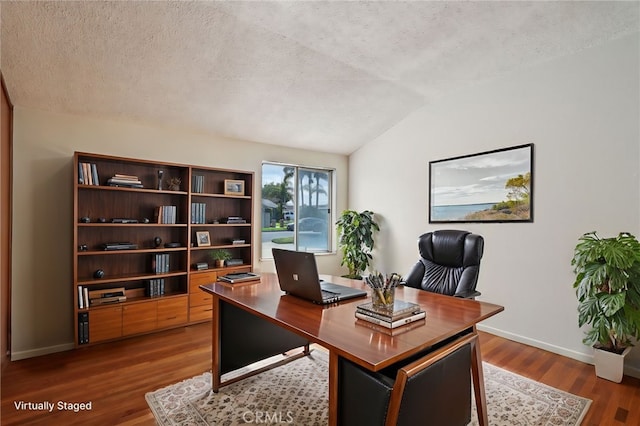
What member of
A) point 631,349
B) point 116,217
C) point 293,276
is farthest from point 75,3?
point 631,349

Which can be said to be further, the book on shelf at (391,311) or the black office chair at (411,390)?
the book on shelf at (391,311)

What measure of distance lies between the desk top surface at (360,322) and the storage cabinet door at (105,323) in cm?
161

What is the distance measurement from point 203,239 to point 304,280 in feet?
8.01

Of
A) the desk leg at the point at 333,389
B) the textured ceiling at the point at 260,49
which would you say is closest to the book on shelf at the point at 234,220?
the textured ceiling at the point at 260,49

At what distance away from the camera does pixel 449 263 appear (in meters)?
2.87

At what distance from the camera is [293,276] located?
1894mm

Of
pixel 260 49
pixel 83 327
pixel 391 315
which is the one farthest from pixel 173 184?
pixel 391 315

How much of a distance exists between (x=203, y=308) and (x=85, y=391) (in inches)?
58.0

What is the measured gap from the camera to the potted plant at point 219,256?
157 inches

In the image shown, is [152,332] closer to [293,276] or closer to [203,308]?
[203,308]

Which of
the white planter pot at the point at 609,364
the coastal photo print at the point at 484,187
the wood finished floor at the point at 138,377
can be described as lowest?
the wood finished floor at the point at 138,377

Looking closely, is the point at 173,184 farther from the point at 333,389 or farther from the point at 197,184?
the point at 333,389

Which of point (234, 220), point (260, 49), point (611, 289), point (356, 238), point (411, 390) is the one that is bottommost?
point (411, 390)

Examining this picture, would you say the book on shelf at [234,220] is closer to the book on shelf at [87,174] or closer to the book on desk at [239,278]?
the book on shelf at [87,174]
